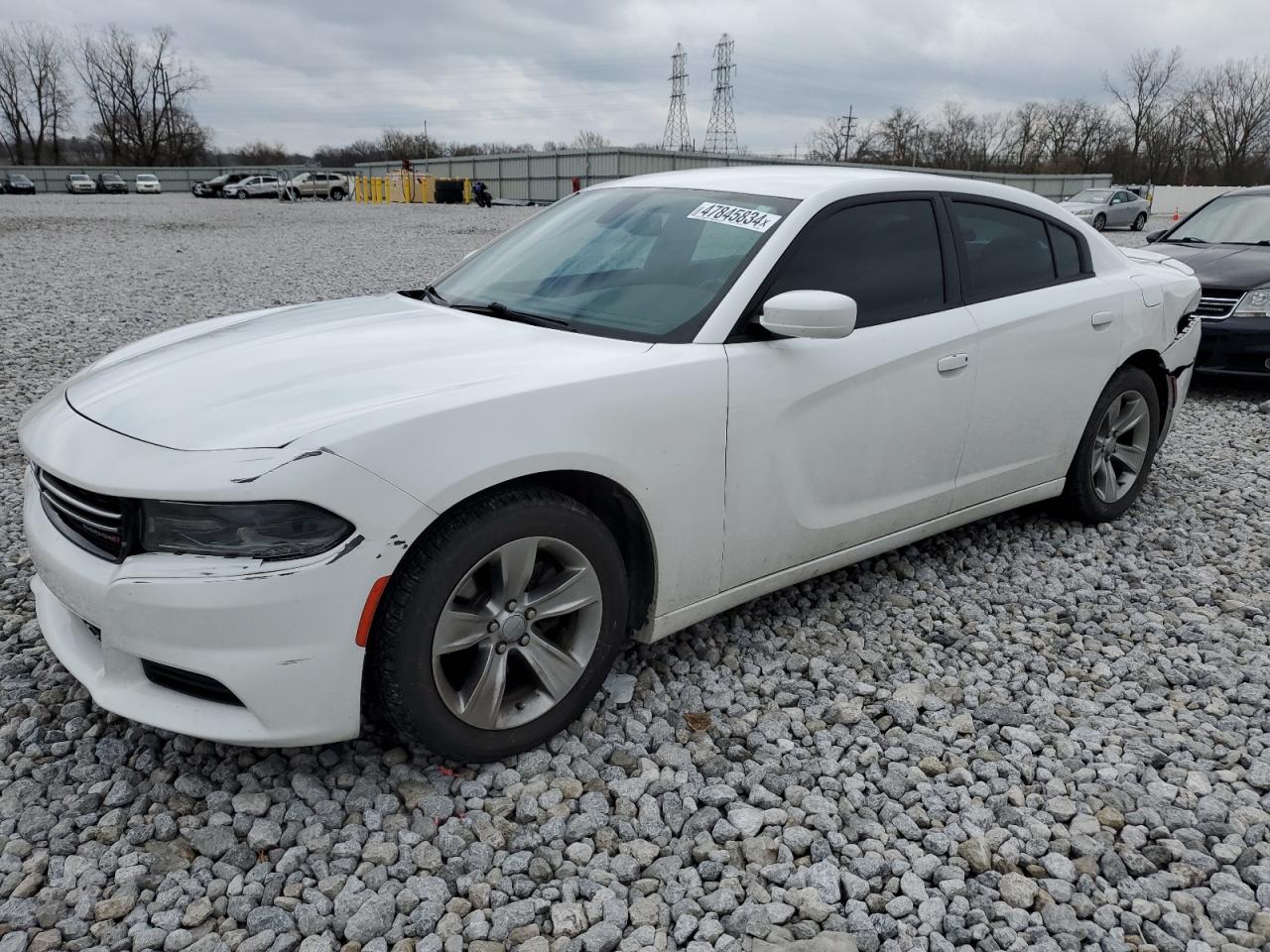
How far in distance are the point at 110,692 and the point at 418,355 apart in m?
1.16

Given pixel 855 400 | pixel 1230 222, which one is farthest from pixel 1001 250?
pixel 1230 222

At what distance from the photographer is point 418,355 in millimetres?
2693

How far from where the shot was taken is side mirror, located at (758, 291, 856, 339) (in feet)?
9.05

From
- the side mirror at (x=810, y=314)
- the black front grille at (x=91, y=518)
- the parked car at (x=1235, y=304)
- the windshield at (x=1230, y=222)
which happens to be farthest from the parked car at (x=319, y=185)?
the side mirror at (x=810, y=314)

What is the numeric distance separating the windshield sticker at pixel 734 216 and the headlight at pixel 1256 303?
18.5 feet

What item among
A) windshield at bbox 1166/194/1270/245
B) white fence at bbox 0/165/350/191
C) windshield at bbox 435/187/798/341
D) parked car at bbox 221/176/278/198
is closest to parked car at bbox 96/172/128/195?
white fence at bbox 0/165/350/191

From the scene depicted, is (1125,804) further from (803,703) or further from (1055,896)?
(803,703)

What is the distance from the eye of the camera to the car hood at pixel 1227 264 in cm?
712

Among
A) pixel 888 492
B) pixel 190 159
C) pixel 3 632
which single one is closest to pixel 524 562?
pixel 888 492

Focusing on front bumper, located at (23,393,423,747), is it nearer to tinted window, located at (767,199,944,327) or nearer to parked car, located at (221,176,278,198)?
tinted window, located at (767,199,944,327)

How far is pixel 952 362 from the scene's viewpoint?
344 centimetres

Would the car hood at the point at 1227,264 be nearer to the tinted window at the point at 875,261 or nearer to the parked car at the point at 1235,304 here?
the parked car at the point at 1235,304

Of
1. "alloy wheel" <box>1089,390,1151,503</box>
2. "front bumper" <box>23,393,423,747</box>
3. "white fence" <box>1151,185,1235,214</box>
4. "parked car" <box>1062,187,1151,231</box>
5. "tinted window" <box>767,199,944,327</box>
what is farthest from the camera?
"white fence" <box>1151,185,1235,214</box>

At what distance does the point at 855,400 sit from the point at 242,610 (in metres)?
1.98
